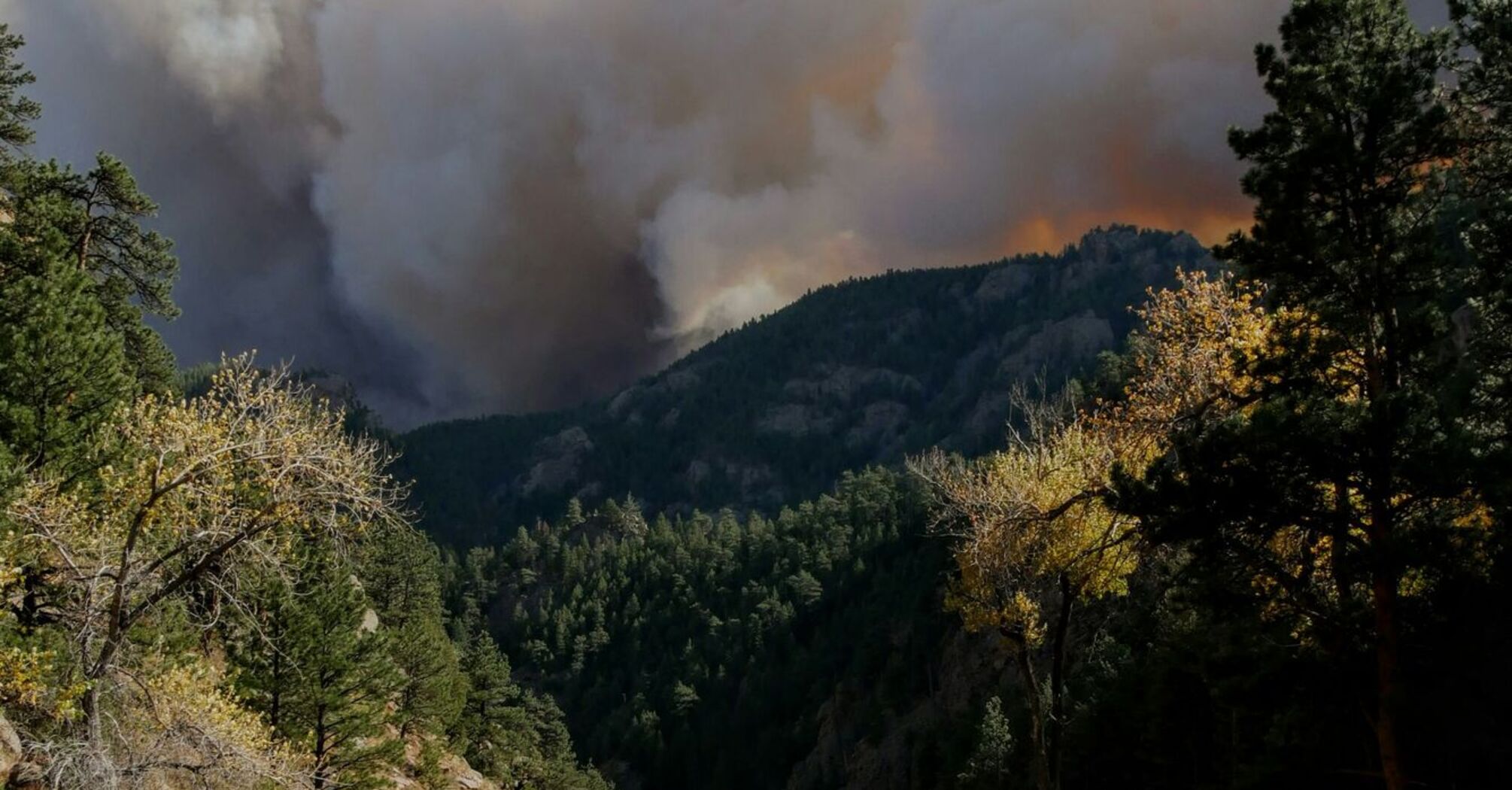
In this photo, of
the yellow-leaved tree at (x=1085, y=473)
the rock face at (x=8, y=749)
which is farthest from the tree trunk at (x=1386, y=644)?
the rock face at (x=8, y=749)

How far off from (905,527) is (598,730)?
227 feet

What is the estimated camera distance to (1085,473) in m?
17.0

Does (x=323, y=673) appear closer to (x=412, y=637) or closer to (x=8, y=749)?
(x=8, y=749)

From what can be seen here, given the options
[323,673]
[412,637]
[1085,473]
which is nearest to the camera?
[1085,473]

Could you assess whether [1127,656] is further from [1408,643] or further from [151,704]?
[151,704]

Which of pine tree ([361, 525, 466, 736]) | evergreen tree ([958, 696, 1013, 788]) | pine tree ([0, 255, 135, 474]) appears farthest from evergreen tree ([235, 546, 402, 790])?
evergreen tree ([958, 696, 1013, 788])

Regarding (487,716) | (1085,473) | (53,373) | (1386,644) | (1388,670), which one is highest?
(53,373)

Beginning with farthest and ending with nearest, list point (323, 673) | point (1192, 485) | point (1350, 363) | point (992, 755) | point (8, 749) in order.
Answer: point (992, 755) → point (323, 673) → point (8, 749) → point (1350, 363) → point (1192, 485)

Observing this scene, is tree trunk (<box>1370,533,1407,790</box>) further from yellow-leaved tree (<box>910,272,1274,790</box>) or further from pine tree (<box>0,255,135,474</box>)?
pine tree (<box>0,255,135,474</box>)

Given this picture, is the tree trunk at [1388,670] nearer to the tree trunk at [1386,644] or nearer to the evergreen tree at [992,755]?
the tree trunk at [1386,644]

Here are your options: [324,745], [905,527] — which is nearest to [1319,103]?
[324,745]

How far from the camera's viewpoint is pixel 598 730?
16675 cm

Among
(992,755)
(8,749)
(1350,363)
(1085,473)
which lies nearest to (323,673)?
(8,749)

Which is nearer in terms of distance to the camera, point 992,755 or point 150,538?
point 150,538
